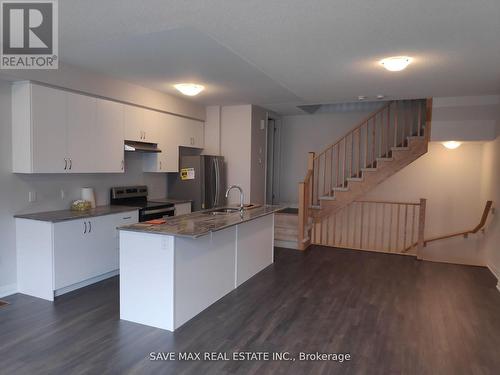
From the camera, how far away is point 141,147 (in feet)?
16.8

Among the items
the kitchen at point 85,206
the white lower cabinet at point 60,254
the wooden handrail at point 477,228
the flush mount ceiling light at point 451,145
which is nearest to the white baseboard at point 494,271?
the wooden handrail at point 477,228

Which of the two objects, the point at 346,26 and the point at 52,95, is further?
the point at 52,95

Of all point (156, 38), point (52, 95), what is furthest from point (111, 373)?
point (52, 95)

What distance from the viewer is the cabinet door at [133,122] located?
193 inches

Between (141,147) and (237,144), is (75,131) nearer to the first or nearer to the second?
(141,147)

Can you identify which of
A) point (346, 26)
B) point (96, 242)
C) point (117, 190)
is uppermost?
point (346, 26)

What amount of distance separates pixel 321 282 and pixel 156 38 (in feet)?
11.3

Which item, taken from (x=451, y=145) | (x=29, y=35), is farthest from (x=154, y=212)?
(x=451, y=145)

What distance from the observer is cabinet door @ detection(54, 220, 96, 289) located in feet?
12.1

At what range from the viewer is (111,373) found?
2.43m

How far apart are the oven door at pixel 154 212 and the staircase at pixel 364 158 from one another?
230cm

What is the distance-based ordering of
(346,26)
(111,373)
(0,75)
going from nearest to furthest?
(111,373), (346,26), (0,75)

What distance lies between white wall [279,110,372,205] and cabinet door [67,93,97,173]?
4.78 meters

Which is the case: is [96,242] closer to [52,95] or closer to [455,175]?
[52,95]
